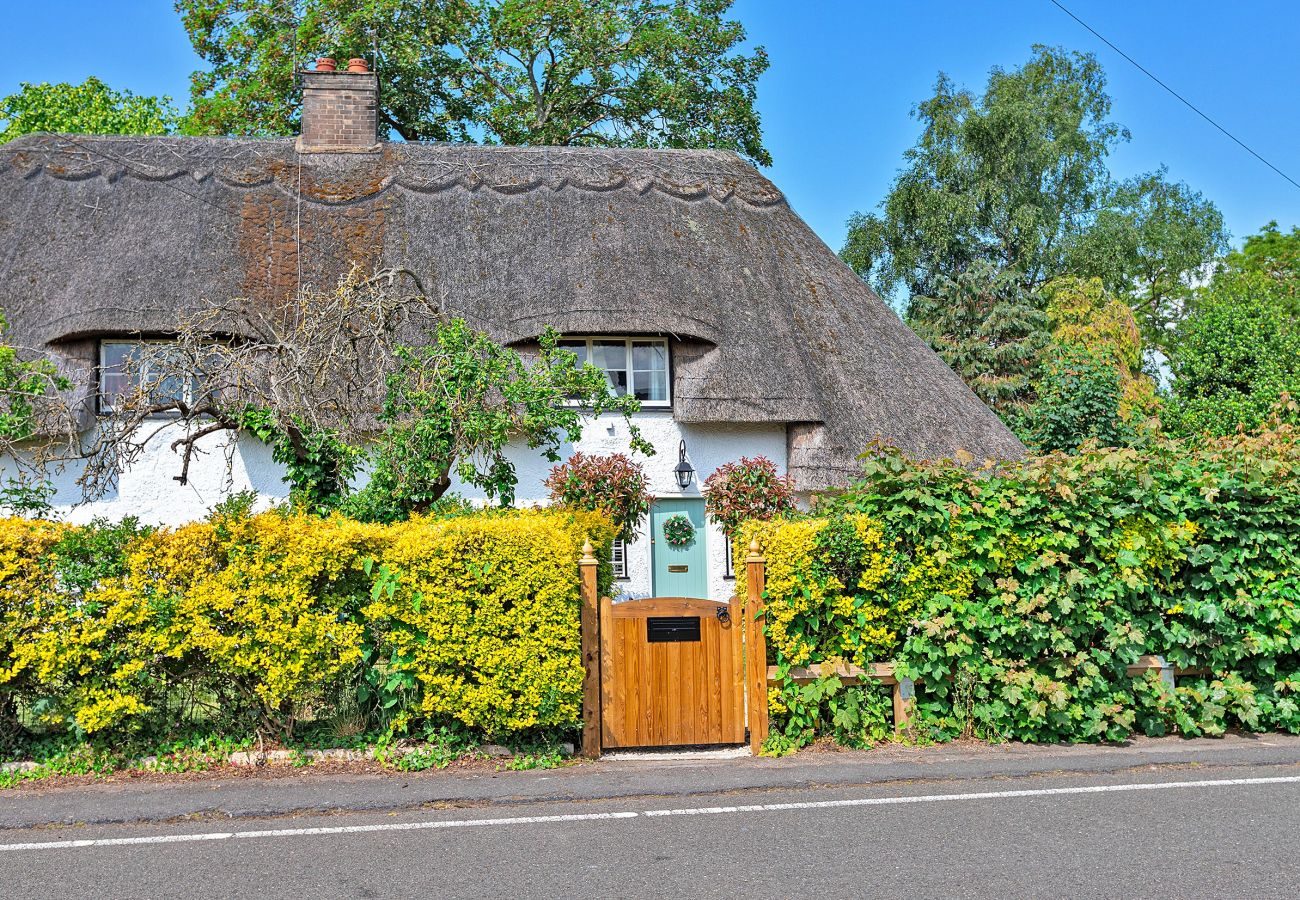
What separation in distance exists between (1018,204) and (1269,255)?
16552mm

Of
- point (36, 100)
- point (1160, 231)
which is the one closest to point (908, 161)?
point (1160, 231)

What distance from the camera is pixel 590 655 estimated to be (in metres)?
8.31

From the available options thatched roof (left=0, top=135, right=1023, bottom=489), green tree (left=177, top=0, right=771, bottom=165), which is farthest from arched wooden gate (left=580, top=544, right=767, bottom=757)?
green tree (left=177, top=0, right=771, bottom=165)

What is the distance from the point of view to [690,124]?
86.2 ft

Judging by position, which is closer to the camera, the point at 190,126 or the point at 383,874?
the point at 383,874

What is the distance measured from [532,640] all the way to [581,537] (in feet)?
3.53

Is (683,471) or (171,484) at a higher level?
(683,471)

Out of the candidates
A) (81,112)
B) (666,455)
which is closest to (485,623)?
(666,455)

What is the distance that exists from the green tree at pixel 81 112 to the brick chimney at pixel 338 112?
1374 centimetres

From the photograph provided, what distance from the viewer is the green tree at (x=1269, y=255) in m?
38.0

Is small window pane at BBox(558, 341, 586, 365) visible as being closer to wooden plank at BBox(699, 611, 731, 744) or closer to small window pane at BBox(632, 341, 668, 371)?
small window pane at BBox(632, 341, 668, 371)

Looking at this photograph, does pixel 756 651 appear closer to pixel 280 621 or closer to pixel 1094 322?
pixel 280 621

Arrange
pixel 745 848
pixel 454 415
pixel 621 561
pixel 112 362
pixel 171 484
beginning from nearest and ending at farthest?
pixel 745 848 → pixel 454 415 → pixel 112 362 → pixel 171 484 → pixel 621 561

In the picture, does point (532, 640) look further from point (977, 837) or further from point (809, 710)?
point (977, 837)
